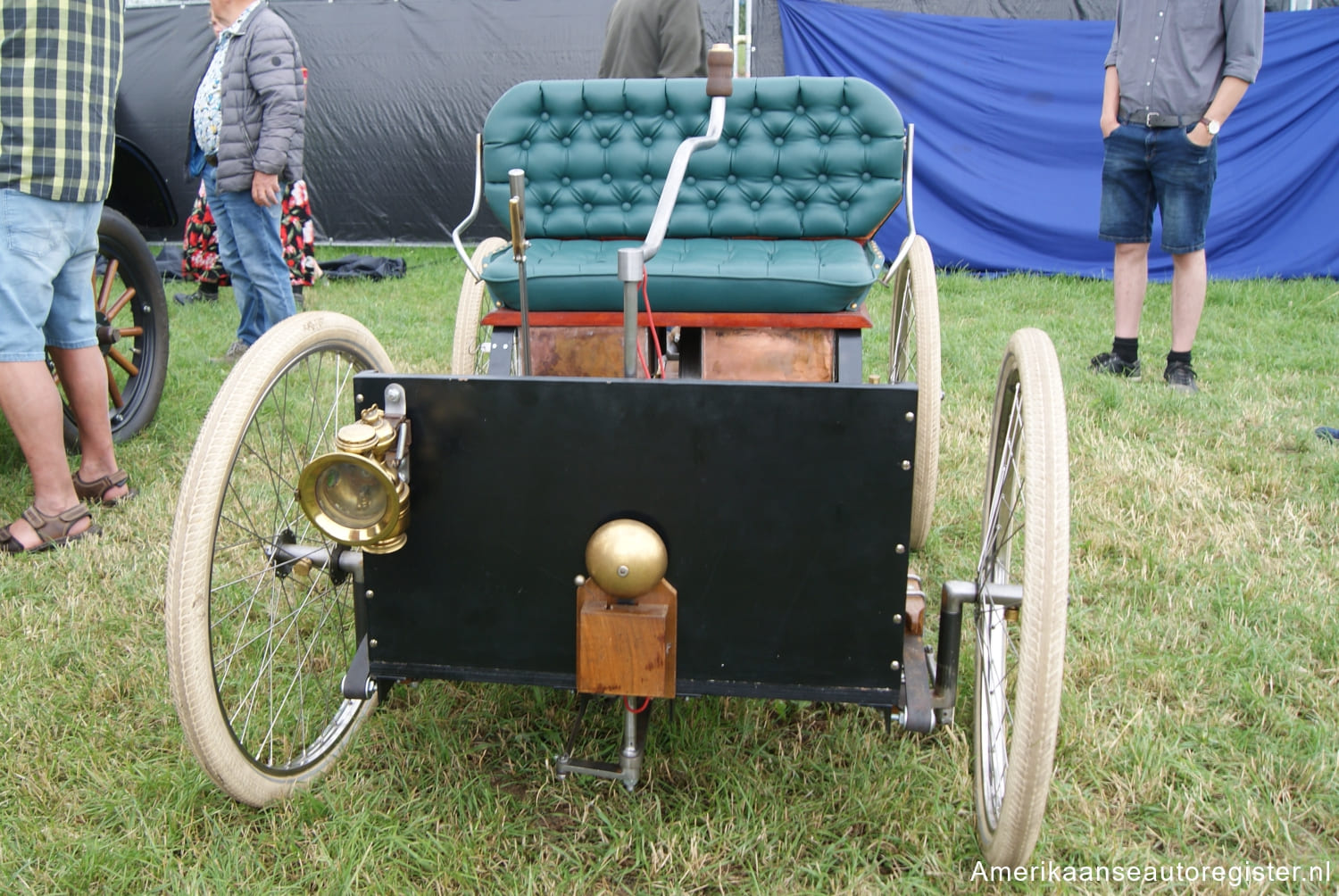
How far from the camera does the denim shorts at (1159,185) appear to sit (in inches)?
158

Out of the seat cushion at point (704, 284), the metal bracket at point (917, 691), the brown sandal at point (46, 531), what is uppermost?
the seat cushion at point (704, 284)

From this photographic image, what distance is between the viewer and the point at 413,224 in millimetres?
8297

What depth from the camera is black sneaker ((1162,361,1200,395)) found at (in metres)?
4.09

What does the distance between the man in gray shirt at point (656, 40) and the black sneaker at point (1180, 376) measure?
2312mm

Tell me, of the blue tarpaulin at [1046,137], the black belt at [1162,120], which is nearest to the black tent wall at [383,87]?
the blue tarpaulin at [1046,137]

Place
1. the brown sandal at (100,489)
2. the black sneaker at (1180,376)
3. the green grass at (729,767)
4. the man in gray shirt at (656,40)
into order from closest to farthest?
the green grass at (729,767) < the brown sandal at (100,489) < the man in gray shirt at (656,40) < the black sneaker at (1180,376)

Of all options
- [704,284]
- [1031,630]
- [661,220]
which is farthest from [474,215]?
[1031,630]

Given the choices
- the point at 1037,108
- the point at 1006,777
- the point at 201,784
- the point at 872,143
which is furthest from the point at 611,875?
the point at 1037,108

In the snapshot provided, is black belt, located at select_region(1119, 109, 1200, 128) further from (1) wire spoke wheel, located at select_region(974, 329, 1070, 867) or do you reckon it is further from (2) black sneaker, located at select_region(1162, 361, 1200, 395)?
(1) wire spoke wheel, located at select_region(974, 329, 1070, 867)

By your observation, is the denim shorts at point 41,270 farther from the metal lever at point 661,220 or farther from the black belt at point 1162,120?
the black belt at point 1162,120

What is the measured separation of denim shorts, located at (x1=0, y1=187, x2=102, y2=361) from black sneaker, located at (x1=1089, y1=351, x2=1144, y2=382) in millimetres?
3866

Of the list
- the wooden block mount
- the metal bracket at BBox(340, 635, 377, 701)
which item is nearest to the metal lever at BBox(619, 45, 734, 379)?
the wooden block mount

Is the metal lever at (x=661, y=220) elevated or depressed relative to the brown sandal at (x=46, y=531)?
elevated

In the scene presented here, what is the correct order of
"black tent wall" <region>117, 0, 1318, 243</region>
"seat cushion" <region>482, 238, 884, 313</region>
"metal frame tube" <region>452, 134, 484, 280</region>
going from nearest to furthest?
"seat cushion" <region>482, 238, 884, 313</region>
"metal frame tube" <region>452, 134, 484, 280</region>
"black tent wall" <region>117, 0, 1318, 243</region>
